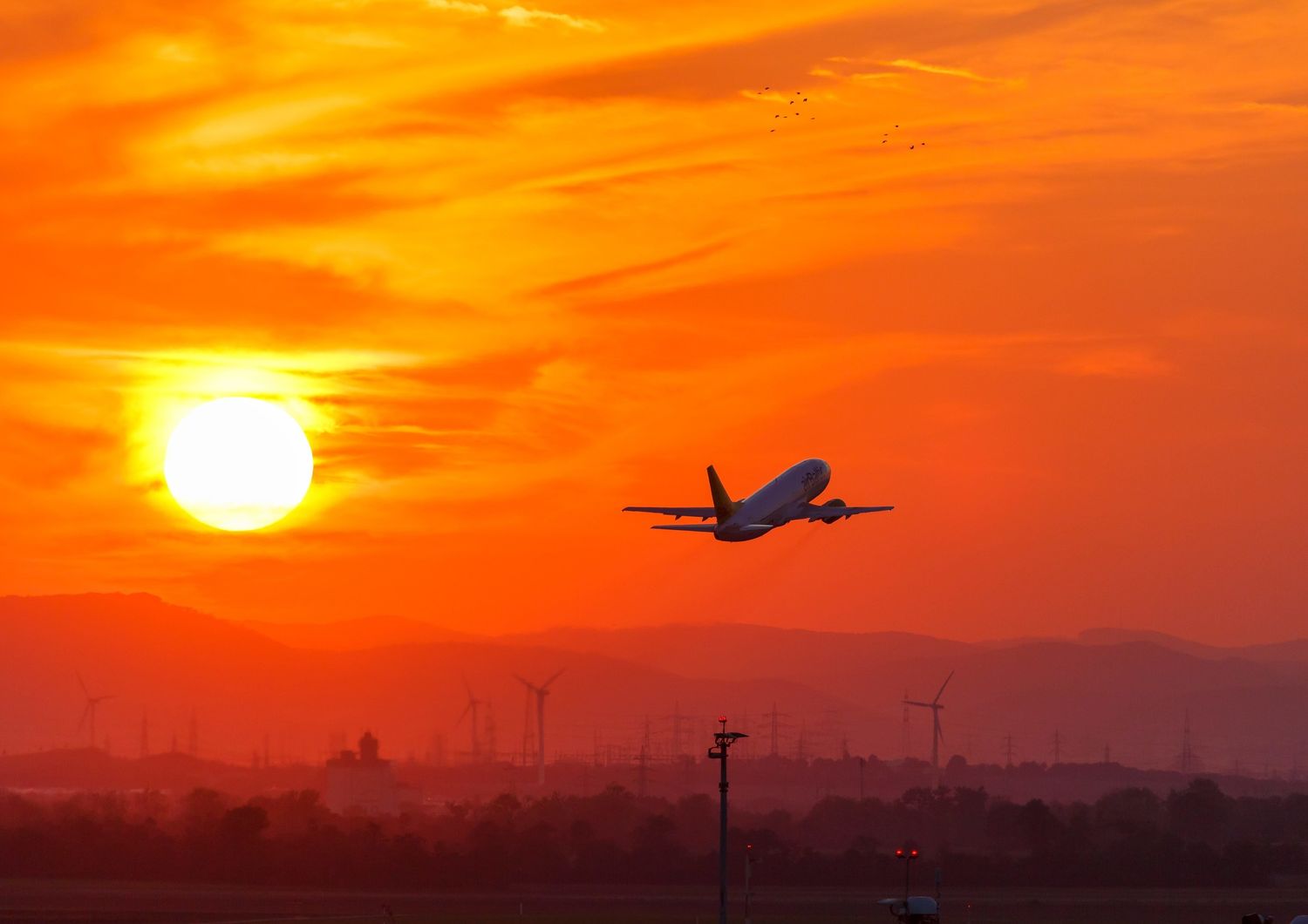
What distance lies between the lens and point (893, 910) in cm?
15638

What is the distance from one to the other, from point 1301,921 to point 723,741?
47.9 metres

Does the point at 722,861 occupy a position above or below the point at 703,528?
below

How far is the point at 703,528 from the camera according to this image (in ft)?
644

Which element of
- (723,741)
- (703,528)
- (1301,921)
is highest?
(703,528)

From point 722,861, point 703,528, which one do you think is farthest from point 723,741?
point 703,528

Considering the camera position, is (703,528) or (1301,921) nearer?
(1301,921)

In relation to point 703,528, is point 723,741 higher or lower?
lower

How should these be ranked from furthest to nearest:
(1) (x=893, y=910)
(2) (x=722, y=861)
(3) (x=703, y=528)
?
(3) (x=703, y=528), (2) (x=722, y=861), (1) (x=893, y=910)

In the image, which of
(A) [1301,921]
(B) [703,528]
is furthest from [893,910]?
(B) [703,528]

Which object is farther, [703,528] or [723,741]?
[703,528]

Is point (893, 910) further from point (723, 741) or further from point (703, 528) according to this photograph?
point (703, 528)

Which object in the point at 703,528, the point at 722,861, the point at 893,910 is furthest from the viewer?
the point at 703,528

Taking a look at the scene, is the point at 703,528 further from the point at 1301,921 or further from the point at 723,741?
the point at 1301,921

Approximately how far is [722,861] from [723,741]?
11119mm
